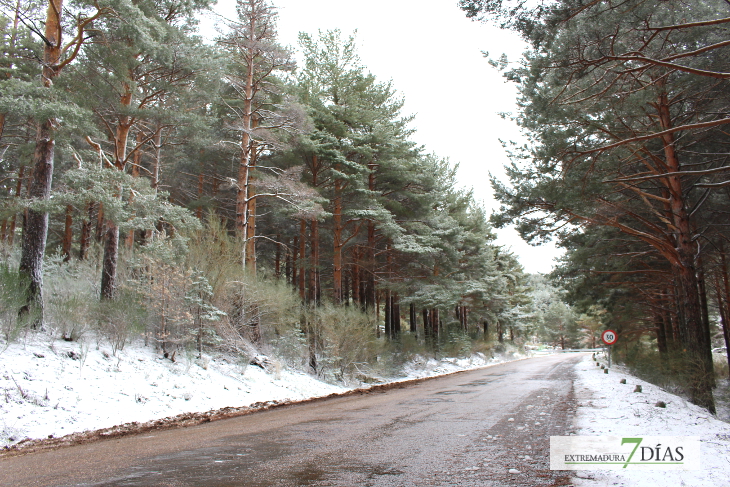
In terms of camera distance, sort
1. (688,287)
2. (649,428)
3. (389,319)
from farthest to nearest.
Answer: (389,319) → (688,287) → (649,428)

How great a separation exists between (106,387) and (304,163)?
13986 mm

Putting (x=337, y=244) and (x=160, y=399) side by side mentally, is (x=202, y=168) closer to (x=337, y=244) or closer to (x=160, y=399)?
(x=337, y=244)

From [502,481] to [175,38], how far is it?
40.5 feet

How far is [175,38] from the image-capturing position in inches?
446

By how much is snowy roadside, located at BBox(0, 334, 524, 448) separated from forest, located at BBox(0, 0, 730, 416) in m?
0.60

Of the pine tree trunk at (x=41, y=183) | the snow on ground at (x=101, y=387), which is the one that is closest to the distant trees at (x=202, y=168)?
the pine tree trunk at (x=41, y=183)

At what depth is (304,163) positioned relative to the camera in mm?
19984

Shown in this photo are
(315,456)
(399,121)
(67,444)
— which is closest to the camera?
(315,456)

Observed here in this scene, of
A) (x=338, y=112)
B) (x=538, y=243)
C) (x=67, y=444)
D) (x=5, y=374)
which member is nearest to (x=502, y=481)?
(x=67, y=444)

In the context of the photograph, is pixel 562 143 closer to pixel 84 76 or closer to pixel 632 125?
pixel 632 125

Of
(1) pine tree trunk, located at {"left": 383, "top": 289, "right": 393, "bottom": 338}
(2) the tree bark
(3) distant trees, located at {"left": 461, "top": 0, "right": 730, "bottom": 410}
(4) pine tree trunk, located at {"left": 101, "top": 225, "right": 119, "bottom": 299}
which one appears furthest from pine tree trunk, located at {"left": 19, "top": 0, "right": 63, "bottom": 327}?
(1) pine tree trunk, located at {"left": 383, "top": 289, "right": 393, "bottom": 338}

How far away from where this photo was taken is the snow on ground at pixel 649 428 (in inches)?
135

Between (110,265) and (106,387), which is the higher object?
(110,265)

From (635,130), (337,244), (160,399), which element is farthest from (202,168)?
(635,130)
